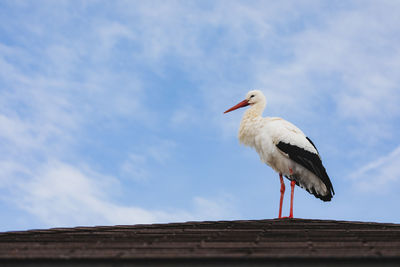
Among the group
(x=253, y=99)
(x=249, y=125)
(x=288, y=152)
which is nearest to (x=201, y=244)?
(x=288, y=152)

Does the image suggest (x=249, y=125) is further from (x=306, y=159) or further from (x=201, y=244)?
(x=201, y=244)

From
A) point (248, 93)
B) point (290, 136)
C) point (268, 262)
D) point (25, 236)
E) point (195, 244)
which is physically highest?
point (248, 93)

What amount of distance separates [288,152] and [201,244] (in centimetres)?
627

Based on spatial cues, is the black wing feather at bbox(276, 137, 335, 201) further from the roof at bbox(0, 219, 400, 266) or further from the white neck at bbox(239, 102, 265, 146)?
the roof at bbox(0, 219, 400, 266)

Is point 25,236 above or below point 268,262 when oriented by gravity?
above

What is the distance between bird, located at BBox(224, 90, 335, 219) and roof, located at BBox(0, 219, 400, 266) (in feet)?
13.5

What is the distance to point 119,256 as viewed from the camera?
4.28m

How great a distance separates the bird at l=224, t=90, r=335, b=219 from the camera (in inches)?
427

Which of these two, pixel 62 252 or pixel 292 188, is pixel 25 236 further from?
pixel 292 188

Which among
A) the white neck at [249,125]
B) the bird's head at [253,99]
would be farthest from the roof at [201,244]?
the bird's head at [253,99]

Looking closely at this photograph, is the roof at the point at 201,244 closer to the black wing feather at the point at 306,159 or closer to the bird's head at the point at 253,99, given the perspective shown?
the black wing feather at the point at 306,159

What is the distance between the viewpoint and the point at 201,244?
4820 mm

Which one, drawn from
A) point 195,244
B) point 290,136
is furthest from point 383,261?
point 290,136

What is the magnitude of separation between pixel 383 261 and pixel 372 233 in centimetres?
179
